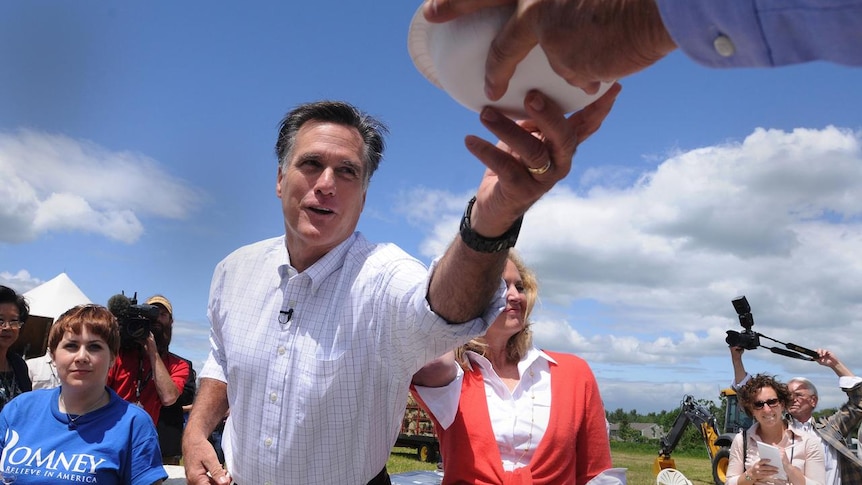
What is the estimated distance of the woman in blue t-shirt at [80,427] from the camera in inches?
109

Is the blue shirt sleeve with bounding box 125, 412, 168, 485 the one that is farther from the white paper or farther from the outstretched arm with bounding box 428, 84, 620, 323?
the white paper

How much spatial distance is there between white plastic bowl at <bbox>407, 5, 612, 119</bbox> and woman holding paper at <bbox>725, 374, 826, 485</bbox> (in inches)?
174

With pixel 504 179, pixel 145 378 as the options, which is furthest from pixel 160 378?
pixel 504 179

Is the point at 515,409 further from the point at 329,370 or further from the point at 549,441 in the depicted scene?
the point at 329,370

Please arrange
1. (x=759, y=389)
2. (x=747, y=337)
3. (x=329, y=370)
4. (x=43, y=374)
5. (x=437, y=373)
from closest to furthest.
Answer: (x=329, y=370) < (x=437, y=373) < (x=43, y=374) < (x=759, y=389) < (x=747, y=337)

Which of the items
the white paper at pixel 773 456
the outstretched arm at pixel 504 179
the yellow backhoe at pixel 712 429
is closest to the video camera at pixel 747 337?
the white paper at pixel 773 456

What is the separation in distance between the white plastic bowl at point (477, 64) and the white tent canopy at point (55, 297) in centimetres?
1111

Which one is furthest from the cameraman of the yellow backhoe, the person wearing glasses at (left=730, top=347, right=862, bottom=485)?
the yellow backhoe

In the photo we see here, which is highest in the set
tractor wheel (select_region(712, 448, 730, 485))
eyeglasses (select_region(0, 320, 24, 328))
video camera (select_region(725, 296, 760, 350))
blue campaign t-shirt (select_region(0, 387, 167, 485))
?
video camera (select_region(725, 296, 760, 350))

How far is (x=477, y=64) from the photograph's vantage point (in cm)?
96

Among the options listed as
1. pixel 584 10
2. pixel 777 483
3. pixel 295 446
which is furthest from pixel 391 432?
pixel 777 483

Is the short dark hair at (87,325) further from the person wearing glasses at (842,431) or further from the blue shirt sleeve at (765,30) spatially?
the person wearing glasses at (842,431)

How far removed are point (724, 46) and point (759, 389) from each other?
5.10m

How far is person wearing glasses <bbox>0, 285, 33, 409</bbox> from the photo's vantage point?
153 inches
